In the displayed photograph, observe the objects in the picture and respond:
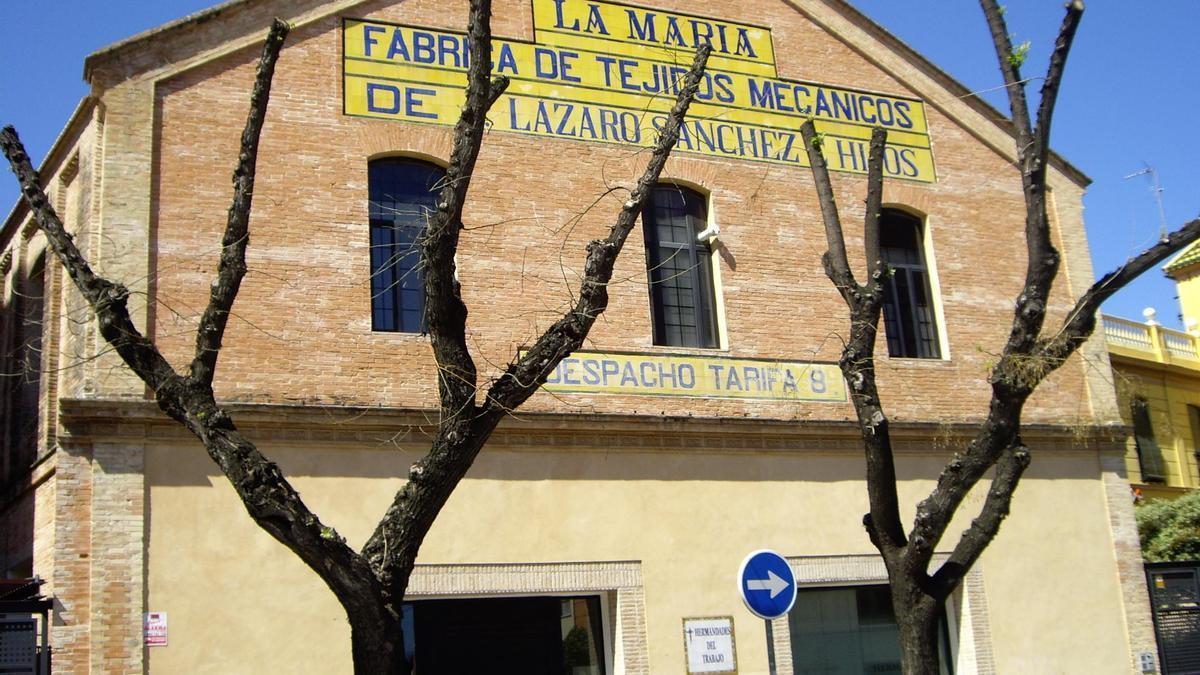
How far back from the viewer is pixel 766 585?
10.5 meters

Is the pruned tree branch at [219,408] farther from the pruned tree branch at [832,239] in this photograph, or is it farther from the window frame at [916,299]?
the window frame at [916,299]

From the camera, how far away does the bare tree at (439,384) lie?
8.38m

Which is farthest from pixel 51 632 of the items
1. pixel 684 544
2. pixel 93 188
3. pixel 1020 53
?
pixel 1020 53

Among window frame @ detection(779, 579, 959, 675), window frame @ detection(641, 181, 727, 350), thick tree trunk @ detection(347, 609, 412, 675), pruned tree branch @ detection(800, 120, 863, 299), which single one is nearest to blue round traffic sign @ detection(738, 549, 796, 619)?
pruned tree branch @ detection(800, 120, 863, 299)

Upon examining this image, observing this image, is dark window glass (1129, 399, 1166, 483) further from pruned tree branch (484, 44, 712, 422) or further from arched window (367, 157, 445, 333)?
pruned tree branch (484, 44, 712, 422)

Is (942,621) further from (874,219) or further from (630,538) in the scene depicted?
(874,219)

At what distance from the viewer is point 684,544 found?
15.3 meters

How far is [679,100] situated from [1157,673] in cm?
1166

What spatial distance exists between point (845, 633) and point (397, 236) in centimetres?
734

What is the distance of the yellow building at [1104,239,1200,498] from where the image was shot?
85.8 ft

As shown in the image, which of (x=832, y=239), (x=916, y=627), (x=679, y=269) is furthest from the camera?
(x=679, y=269)

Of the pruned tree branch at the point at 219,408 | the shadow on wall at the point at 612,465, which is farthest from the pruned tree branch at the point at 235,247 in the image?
the shadow on wall at the point at 612,465

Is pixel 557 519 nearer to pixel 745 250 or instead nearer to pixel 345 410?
pixel 345 410

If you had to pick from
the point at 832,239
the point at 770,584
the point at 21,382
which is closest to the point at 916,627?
the point at 770,584
